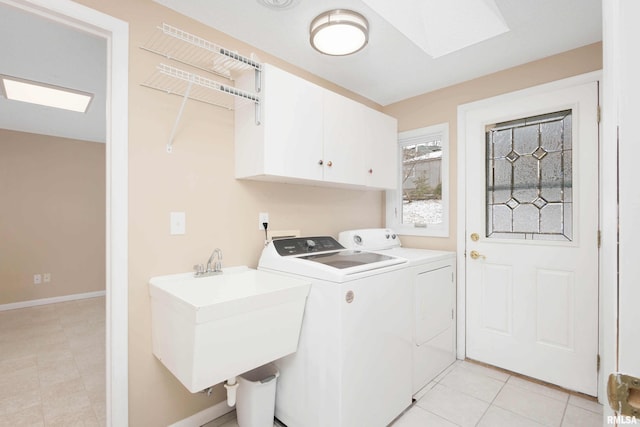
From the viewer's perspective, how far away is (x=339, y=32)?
1787mm

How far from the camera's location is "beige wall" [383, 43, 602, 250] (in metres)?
2.12

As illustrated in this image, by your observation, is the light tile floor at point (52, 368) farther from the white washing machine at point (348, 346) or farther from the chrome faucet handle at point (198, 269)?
the white washing machine at point (348, 346)

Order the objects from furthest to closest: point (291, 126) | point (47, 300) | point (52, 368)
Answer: point (47, 300)
point (52, 368)
point (291, 126)

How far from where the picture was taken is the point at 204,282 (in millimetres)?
1685

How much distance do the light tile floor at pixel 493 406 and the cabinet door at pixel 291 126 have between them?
1.63 meters

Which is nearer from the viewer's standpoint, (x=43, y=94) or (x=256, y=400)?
(x=256, y=400)

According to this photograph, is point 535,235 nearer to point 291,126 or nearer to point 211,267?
point 291,126

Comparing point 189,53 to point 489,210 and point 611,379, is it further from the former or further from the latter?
point 489,210

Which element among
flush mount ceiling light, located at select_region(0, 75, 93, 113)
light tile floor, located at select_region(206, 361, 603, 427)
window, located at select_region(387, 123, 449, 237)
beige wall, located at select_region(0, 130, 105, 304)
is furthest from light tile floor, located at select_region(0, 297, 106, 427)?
window, located at select_region(387, 123, 449, 237)

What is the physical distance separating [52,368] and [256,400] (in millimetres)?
2084

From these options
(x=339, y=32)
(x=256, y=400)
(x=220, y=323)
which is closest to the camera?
(x=220, y=323)

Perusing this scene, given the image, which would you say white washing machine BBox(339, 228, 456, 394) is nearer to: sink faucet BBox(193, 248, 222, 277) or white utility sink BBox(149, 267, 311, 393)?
white utility sink BBox(149, 267, 311, 393)

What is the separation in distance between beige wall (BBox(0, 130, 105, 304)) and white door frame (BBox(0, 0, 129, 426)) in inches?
156

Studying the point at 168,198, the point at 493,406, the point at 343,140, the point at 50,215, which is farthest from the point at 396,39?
the point at 50,215
